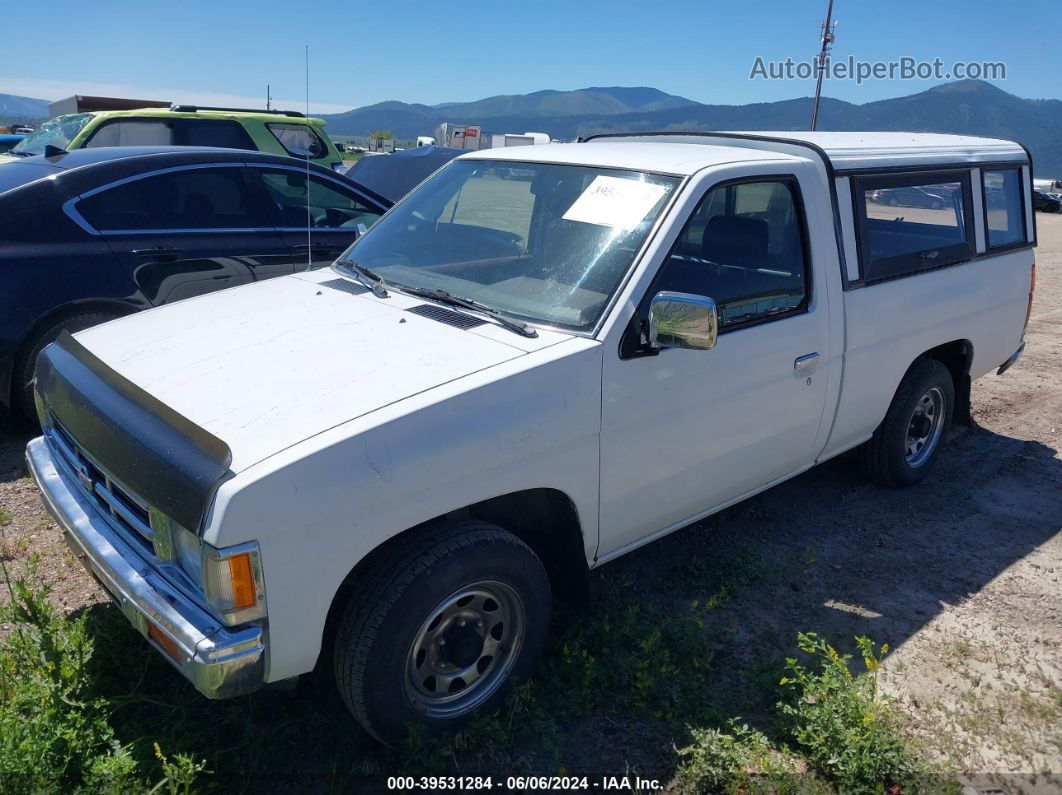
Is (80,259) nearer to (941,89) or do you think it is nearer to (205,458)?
(205,458)

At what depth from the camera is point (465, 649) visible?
280 centimetres

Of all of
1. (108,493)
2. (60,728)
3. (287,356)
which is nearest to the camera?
(60,728)

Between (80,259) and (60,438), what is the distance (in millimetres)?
2375

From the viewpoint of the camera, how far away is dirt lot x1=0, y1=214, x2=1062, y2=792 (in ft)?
9.33

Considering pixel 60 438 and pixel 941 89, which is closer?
pixel 60 438

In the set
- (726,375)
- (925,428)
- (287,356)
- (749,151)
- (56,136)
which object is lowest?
(925,428)

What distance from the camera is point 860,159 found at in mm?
4113

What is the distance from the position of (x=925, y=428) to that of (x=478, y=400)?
3630 millimetres

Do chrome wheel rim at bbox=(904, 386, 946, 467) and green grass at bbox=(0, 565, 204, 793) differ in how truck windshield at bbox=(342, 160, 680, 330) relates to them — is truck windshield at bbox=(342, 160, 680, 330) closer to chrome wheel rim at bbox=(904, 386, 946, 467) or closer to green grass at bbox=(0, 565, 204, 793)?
green grass at bbox=(0, 565, 204, 793)

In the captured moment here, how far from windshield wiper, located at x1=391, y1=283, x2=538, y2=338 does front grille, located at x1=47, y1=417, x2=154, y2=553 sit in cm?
134

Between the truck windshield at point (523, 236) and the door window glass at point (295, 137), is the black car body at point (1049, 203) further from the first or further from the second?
the truck windshield at point (523, 236)

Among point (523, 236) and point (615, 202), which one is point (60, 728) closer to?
point (523, 236)

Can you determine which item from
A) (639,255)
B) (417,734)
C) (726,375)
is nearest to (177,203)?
(639,255)

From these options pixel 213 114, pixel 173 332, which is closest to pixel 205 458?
pixel 173 332
